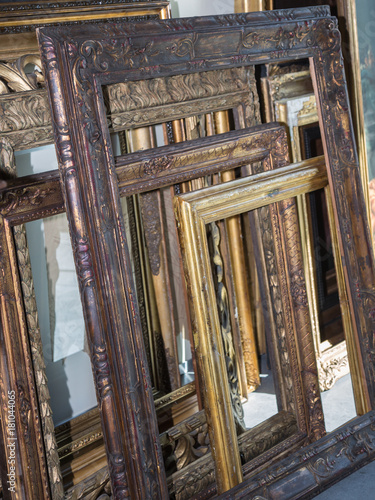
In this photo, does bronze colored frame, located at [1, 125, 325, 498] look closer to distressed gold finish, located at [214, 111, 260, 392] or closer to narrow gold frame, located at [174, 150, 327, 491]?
narrow gold frame, located at [174, 150, 327, 491]

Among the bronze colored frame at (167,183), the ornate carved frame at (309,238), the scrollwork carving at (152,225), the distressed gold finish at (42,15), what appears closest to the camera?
the bronze colored frame at (167,183)

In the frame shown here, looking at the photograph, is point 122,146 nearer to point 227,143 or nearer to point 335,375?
point 227,143

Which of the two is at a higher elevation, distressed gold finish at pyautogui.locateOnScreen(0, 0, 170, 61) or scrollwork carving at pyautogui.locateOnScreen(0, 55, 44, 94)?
distressed gold finish at pyautogui.locateOnScreen(0, 0, 170, 61)

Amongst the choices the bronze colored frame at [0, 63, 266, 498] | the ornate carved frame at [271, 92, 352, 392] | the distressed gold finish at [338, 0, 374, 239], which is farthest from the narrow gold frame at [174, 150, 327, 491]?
the distressed gold finish at [338, 0, 374, 239]

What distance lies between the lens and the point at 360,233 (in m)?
1.61

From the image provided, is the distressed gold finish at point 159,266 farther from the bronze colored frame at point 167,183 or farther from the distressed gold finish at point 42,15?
the distressed gold finish at point 42,15

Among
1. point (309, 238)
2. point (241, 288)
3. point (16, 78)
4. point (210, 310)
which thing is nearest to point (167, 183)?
point (210, 310)

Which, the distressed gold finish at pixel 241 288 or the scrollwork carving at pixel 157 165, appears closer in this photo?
the scrollwork carving at pixel 157 165

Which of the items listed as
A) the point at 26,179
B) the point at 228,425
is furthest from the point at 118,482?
the point at 26,179

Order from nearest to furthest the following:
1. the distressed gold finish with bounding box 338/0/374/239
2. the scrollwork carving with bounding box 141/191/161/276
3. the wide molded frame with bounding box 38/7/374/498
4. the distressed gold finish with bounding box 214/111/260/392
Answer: the wide molded frame with bounding box 38/7/374/498 → the scrollwork carving with bounding box 141/191/161/276 → the distressed gold finish with bounding box 214/111/260/392 → the distressed gold finish with bounding box 338/0/374/239

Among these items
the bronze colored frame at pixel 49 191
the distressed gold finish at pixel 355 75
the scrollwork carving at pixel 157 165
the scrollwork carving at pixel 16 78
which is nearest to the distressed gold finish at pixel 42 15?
the scrollwork carving at pixel 16 78

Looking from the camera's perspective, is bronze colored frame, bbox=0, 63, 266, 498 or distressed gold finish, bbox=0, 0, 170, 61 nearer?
bronze colored frame, bbox=0, 63, 266, 498

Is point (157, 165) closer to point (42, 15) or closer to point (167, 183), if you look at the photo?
point (167, 183)

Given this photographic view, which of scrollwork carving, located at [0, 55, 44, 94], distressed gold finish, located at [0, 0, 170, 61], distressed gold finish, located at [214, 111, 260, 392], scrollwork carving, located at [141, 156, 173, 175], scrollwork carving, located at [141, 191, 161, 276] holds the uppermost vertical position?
distressed gold finish, located at [0, 0, 170, 61]
